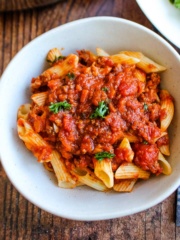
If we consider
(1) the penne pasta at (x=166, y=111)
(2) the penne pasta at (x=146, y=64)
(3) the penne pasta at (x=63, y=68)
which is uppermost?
(2) the penne pasta at (x=146, y=64)

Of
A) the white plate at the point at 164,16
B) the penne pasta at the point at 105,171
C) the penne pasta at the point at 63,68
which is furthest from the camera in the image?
the white plate at the point at 164,16

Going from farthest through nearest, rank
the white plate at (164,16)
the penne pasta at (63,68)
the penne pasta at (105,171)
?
the white plate at (164,16) < the penne pasta at (63,68) < the penne pasta at (105,171)

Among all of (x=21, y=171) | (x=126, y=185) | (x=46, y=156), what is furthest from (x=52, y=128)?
(x=126, y=185)

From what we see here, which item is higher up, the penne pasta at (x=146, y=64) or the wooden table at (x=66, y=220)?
the penne pasta at (x=146, y=64)

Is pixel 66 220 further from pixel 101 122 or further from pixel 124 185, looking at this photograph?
pixel 101 122

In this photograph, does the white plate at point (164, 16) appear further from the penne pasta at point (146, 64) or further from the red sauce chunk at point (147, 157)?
the red sauce chunk at point (147, 157)

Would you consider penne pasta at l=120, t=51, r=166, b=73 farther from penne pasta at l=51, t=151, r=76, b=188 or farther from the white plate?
penne pasta at l=51, t=151, r=76, b=188

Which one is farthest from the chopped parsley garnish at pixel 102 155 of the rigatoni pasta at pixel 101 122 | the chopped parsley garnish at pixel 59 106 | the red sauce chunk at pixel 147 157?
the chopped parsley garnish at pixel 59 106

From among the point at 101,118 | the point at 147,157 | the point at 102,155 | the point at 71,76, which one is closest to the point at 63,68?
the point at 71,76
